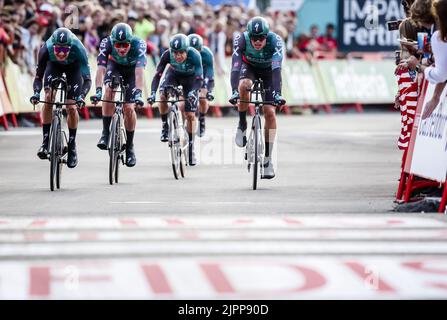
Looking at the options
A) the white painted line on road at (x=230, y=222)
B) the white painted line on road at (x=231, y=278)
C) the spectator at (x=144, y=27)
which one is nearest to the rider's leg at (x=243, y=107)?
the white painted line on road at (x=230, y=222)

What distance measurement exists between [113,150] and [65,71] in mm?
1131

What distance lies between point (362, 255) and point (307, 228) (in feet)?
5.41

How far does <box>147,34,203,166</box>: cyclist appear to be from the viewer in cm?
1775

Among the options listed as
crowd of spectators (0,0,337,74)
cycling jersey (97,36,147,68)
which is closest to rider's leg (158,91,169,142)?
cycling jersey (97,36,147,68)

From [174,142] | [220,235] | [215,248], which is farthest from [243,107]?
[215,248]

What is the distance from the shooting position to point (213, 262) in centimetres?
823

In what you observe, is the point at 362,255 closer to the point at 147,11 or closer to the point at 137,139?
the point at 137,139

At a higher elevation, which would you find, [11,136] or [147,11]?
[147,11]

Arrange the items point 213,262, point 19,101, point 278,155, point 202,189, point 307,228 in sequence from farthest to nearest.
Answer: point 19,101, point 278,155, point 202,189, point 307,228, point 213,262

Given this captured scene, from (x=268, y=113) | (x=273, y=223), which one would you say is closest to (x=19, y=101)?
(x=268, y=113)

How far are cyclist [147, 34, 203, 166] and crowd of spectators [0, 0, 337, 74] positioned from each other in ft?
13.4

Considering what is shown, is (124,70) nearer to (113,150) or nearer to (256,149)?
(113,150)
